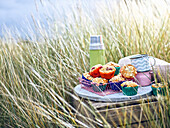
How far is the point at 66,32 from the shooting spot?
3.41m

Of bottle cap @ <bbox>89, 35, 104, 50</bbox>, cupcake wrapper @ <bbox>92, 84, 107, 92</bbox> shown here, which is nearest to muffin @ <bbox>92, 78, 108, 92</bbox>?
cupcake wrapper @ <bbox>92, 84, 107, 92</bbox>

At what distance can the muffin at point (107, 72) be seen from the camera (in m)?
1.96

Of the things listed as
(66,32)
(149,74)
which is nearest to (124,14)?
(66,32)

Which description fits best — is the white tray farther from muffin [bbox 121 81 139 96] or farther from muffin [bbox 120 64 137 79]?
muffin [bbox 120 64 137 79]

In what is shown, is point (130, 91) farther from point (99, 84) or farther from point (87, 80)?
point (87, 80)

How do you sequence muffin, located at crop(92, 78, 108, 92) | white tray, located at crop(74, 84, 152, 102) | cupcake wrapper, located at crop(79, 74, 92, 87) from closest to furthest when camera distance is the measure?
white tray, located at crop(74, 84, 152, 102) → muffin, located at crop(92, 78, 108, 92) → cupcake wrapper, located at crop(79, 74, 92, 87)

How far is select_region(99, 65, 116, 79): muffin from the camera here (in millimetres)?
1963

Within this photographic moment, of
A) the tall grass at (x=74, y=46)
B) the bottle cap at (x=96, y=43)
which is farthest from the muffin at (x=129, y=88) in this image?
the tall grass at (x=74, y=46)

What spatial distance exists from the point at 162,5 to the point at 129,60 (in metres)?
1.66

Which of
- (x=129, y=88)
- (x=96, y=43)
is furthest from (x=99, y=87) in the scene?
(x=96, y=43)

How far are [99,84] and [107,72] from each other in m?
0.15

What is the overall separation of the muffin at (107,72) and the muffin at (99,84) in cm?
5

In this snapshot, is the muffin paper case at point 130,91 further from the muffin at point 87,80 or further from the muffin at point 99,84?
the muffin at point 87,80

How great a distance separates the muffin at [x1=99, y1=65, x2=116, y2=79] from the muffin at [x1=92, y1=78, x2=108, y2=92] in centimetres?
5
